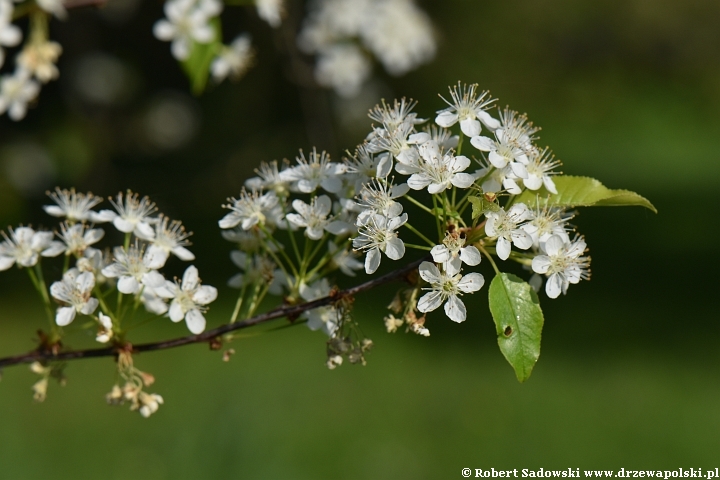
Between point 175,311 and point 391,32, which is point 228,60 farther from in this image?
point 391,32

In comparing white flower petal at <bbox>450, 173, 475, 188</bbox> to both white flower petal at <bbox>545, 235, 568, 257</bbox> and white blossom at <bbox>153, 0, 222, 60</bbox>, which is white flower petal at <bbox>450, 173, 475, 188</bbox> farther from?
white blossom at <bbox>153, 0, 222, 60</bbox>

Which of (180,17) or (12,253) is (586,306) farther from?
(12,253)

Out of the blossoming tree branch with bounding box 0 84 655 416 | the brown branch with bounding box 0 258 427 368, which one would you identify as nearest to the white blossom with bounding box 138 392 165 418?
the blossoming tree branch with bounding box 0 84 655 416

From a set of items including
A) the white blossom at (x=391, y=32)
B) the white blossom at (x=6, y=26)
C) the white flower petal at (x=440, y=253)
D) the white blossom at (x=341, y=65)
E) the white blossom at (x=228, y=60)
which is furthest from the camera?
the white blossom at (x=341, y=65)

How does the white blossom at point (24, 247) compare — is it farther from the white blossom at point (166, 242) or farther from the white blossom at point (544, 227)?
the white blossom at point (544, 227)

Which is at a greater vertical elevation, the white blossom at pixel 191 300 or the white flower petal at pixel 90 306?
the white blossom at pixel 191 300

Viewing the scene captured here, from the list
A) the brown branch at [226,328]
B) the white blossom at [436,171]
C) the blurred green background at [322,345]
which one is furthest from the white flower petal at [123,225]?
the blurred green background at [322,345]

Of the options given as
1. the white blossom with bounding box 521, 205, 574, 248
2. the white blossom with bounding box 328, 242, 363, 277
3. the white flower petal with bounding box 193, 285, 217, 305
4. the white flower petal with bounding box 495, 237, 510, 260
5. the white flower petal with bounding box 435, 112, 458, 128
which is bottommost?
the white flower petal with bounding box 495, 237, 510, 260
